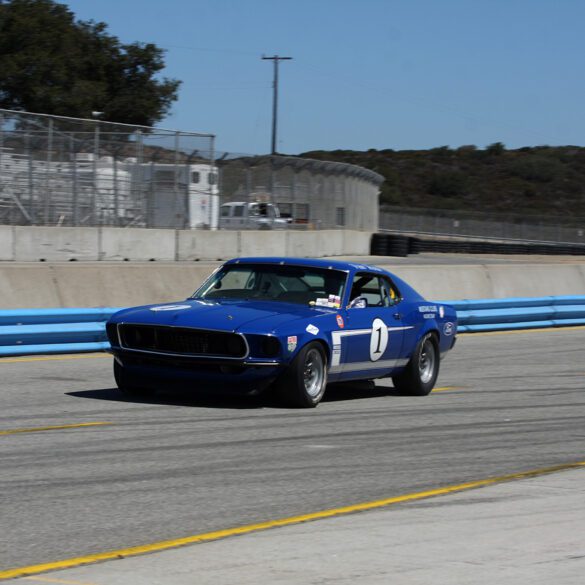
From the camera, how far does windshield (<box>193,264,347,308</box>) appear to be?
11344 millimetres

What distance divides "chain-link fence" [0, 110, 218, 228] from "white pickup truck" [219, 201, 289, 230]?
96 centimetres

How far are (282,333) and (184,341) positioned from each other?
85 cm

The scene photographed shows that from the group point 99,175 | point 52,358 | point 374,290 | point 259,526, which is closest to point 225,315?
point 374,290

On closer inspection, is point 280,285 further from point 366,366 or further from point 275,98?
point 275,98

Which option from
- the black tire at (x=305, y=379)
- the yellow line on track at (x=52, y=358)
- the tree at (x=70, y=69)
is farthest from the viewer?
the tree at (x=70, y=69)

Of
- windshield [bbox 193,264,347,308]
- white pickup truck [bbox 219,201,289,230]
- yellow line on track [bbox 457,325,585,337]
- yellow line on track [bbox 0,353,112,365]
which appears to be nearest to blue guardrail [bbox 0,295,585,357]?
yellow line on track [bbox 0,353,112,365]

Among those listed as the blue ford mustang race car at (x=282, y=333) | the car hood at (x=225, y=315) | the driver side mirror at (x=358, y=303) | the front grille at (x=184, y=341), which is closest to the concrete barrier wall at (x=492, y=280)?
the blue ford mustang race car at (x=282, y=333)

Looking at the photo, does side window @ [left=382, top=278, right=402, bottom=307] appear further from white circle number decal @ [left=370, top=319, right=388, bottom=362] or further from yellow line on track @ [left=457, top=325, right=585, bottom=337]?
yellow line on track @ [left=457, top=325, right=585, bottom=337]

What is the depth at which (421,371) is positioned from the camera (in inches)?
496

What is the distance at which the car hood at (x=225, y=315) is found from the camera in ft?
33.8

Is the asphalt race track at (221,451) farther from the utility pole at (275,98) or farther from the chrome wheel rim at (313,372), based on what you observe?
the utility pole at (275,98)

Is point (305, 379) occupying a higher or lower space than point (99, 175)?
lower

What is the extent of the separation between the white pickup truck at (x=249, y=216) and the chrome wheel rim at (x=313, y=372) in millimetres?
19305

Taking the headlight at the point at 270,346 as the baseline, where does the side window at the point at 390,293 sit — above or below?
above
